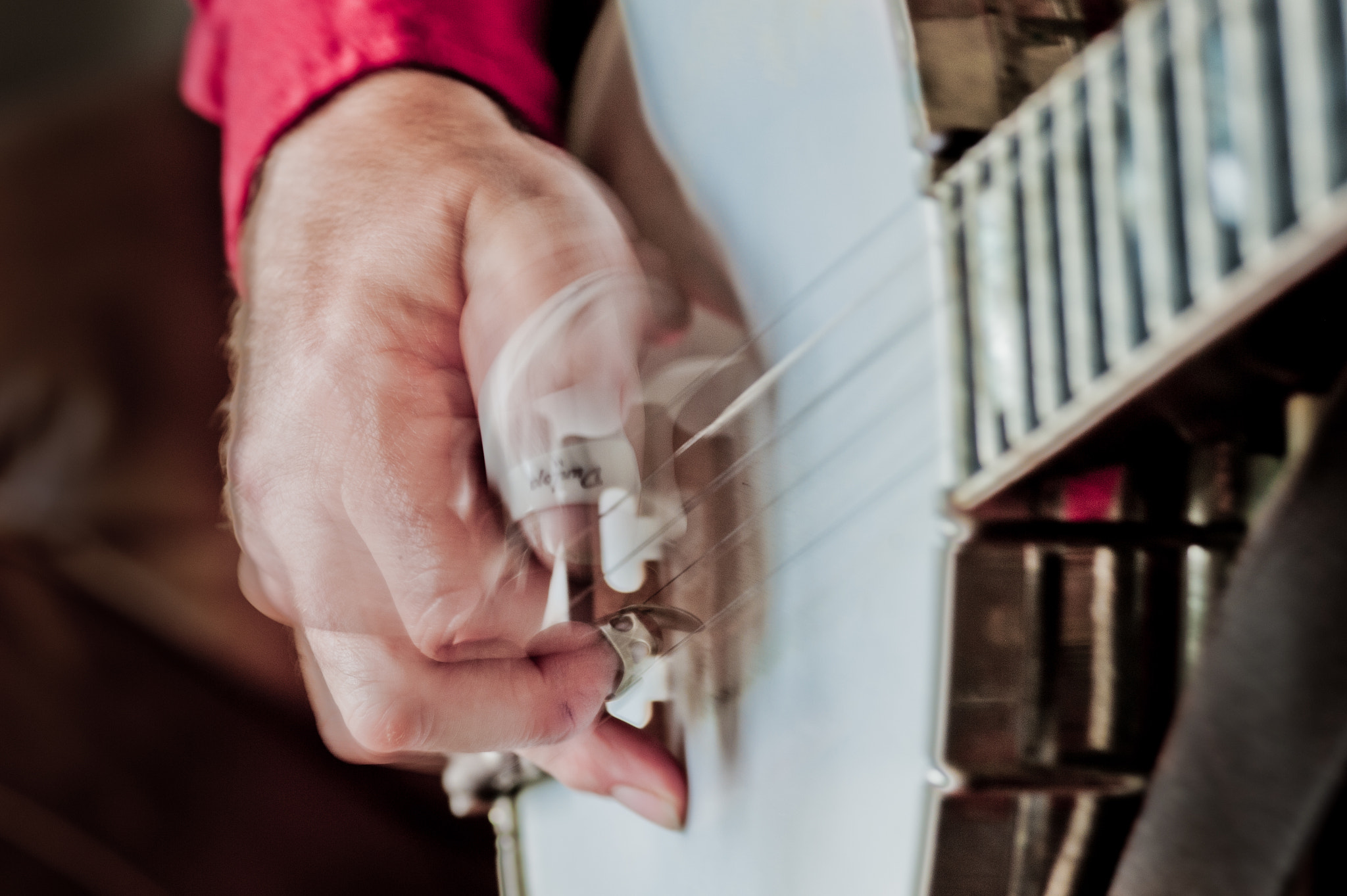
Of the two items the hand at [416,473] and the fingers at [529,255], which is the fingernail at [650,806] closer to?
the hand at [416,473]

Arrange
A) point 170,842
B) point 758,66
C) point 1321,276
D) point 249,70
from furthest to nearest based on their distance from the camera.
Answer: point 170,842 < point 249,70 < point 758,66 < point 1321,276

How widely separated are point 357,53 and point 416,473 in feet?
0.62

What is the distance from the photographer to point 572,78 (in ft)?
1.05

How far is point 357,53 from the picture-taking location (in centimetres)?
31

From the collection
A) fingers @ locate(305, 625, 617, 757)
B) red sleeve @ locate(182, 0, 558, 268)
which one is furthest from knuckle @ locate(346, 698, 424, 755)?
red sleeve @ locate(182, 0, 558, 268)

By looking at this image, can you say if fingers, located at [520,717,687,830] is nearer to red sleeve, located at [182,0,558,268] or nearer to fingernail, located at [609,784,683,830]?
fingernail, located at [609,784,683,830]

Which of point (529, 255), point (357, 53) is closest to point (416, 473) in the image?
point (529, 255)

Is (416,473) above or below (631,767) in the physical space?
above

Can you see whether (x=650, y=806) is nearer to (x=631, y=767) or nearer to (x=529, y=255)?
(x=631, y=767)

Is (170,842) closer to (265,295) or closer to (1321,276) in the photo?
(265,295)

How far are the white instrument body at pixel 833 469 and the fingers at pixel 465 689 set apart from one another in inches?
1.8

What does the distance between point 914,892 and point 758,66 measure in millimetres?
201

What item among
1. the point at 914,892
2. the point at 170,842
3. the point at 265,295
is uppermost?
the point at 265,295

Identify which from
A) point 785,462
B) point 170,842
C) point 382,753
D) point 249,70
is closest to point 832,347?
point 785,462
